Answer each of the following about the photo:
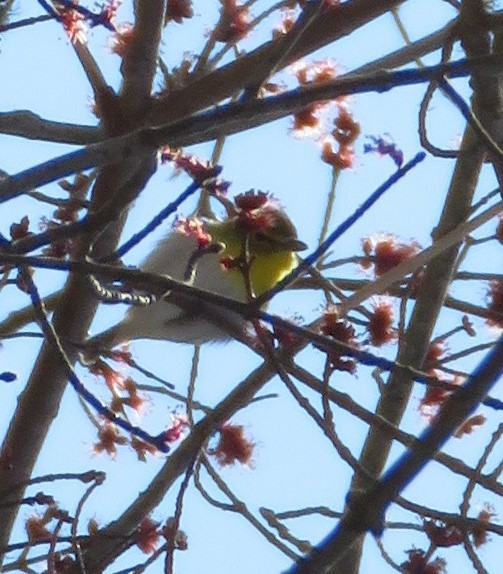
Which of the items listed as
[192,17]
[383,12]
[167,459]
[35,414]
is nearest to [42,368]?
[35,414]

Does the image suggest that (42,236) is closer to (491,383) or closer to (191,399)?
(491,383)

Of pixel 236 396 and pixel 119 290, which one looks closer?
pixel 119 290

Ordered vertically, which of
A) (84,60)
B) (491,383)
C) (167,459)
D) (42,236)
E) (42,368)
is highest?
(84,60)

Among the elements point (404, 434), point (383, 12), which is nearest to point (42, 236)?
point (404, 434)

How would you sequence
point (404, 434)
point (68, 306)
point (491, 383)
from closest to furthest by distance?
point (491, 383), point (404, 434), point (68, 306)

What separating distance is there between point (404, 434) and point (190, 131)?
0.83m

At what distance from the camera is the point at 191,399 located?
3213 mm

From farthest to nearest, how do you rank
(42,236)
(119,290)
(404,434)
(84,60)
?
(84,60) < (119,290) < (404,434) < (42,236)

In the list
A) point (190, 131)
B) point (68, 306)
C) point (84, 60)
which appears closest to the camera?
point (190, 131)

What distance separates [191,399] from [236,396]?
0.30m

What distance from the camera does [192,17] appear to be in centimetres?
308

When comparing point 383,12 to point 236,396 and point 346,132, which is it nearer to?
point 346,132

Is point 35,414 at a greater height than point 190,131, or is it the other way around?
point 35,414

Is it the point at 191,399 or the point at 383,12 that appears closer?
the point at 383,12
